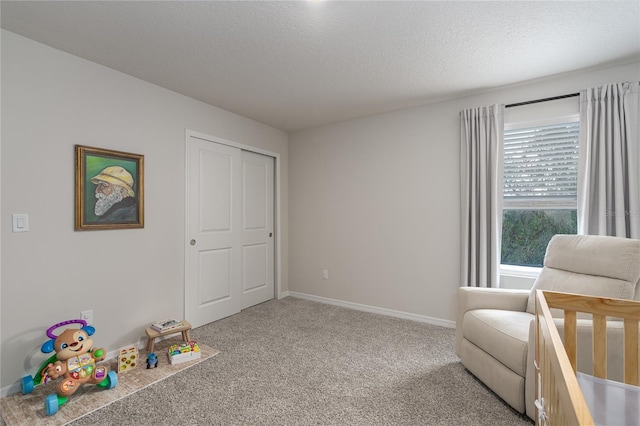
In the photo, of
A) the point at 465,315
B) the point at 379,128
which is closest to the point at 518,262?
the point at 465,315

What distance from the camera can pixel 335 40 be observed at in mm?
2049

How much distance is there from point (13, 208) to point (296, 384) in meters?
2.26

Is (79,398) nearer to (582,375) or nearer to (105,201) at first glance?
(105,201)

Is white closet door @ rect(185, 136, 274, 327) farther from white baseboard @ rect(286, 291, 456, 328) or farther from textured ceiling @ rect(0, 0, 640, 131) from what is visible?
textured ceiling @ rect(0, 0, 640, 131)

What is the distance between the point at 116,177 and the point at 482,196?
3.34 metres

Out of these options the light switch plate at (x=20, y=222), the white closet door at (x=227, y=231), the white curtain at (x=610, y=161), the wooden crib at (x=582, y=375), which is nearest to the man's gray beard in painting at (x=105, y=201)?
the light switch plate at (x=20, y=222)

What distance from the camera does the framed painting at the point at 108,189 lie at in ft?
7.39

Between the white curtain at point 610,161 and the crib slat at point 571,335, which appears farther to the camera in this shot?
the white curtain at point 610,161

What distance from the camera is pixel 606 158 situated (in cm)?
234

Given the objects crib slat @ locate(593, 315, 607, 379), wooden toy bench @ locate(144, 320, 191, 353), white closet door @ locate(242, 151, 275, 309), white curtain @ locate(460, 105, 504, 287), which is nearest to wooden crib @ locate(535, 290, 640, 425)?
crib slat @ locate(593, 315, 607, 379)

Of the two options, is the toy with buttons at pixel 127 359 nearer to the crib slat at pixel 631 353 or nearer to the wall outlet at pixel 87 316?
the wall outlet at pixel 87 316

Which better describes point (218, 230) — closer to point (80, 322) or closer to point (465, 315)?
point (80, 322)

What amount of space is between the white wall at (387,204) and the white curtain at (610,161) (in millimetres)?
231

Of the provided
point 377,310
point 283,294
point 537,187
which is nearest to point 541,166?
point 537,187
